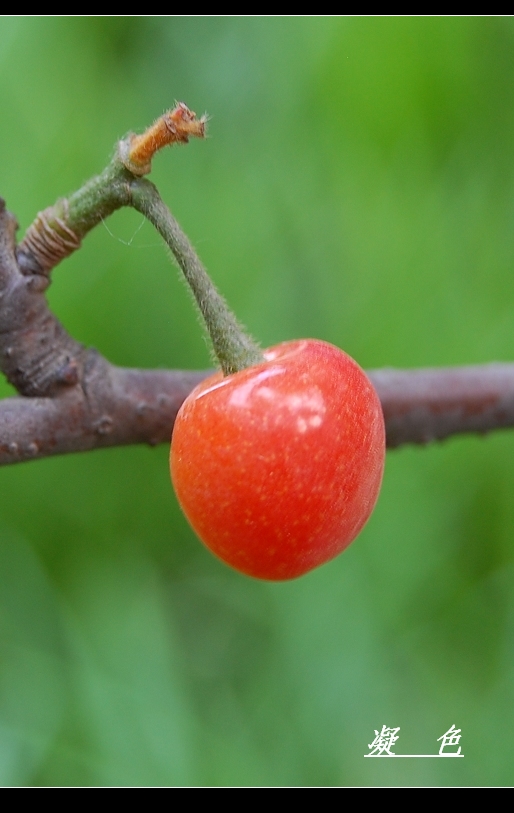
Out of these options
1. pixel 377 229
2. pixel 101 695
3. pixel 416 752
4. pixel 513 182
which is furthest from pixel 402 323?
pixel 101 695

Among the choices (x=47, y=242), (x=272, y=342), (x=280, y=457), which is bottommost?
(x=280, y=457)

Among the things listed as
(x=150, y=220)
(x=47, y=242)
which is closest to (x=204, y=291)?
(x=150, y=220)

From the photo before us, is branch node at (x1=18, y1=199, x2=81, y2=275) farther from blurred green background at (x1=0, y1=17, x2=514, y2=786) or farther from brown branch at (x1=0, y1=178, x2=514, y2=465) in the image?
blurred green background at (x1=0, y1=17, x2=514, y2=786)

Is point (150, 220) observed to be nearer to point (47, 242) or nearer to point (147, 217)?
point (147, 217)

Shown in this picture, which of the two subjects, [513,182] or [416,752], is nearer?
[416,752]

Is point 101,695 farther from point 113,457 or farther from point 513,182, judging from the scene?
point 513,182

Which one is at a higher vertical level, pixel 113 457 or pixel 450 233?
pixel 450 233
